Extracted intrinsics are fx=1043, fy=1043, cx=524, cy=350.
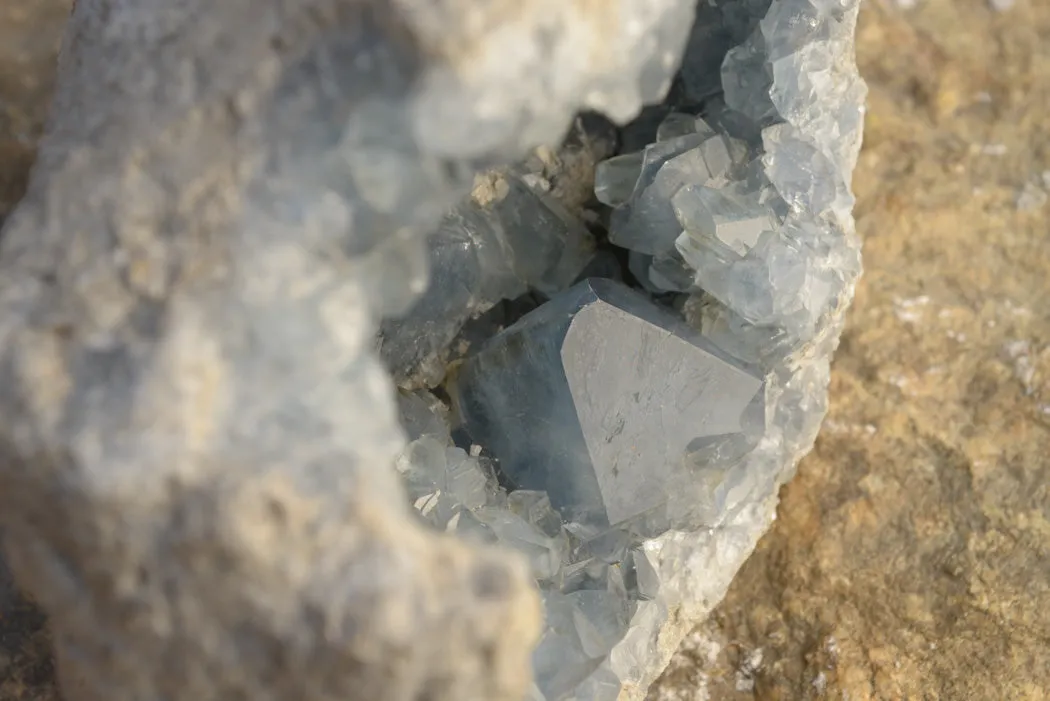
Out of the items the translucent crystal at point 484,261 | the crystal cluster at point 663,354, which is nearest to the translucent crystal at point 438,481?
the crystal cluster at point 663,354

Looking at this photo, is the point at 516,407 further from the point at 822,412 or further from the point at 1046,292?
the point at 1046,292

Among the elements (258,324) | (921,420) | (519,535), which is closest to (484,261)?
(519,535)

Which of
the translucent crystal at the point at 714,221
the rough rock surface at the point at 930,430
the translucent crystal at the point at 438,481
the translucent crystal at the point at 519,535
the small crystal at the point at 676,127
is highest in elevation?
the small crystal at the point at 676,127

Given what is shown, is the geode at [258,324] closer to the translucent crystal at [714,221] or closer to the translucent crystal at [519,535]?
the translucent crystal at [519,535]

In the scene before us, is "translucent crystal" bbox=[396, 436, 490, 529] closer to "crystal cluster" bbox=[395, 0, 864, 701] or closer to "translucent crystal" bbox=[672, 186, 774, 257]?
"crystal cluster" bbox=[395, 0, 864, 701]

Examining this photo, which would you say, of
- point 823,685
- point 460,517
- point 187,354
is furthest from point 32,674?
point 823,685

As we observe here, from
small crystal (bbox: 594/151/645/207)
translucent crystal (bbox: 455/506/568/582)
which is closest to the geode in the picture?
translucent crystal (bbox: 455/506/568/582)

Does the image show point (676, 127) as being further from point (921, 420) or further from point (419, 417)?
point (921, 420)
